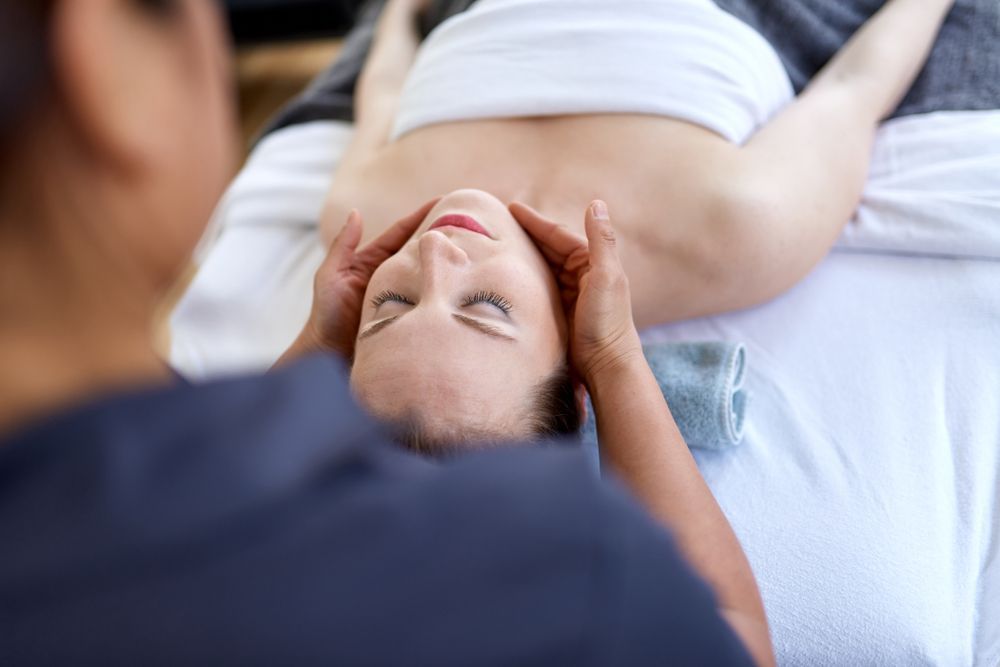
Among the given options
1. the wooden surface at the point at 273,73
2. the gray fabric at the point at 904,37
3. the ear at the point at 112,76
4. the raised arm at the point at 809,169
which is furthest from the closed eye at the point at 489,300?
the wooden surface at the point at 273,73

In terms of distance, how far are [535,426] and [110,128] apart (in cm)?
65

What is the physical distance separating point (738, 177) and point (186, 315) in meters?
0.98

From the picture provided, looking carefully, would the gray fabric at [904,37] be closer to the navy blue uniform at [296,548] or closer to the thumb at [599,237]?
the thumb at [599,237]

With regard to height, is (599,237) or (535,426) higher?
(599,237)

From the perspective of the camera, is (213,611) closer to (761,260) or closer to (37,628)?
(37,628)

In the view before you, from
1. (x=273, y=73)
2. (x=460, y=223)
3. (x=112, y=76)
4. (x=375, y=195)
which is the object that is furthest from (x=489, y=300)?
(x=273, y=73)

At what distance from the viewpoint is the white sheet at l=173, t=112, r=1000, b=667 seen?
2.93ft

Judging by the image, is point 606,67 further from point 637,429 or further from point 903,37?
point 637,429

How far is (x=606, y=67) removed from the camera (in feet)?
4.01

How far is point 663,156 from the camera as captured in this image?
1.15 metres

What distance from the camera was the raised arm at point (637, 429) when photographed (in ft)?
2.60

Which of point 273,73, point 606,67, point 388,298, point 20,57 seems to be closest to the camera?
point 20,57

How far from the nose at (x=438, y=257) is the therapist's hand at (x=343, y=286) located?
16cm

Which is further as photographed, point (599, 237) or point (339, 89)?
point (339, 89)
